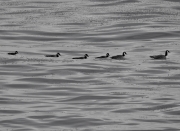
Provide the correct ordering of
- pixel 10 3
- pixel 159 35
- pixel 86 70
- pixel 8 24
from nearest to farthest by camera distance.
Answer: pixel 86 70, pixel 159 35, pixel 8 24, pixel 10 3

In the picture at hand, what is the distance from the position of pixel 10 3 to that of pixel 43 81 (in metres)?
23.9

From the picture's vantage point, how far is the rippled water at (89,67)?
24219 millimetres

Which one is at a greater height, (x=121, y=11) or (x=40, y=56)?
A: (x=121, y=11)

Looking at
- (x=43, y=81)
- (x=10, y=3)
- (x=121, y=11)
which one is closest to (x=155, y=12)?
(x=121, y=11)

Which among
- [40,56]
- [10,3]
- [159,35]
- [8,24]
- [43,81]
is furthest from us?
[10,3]

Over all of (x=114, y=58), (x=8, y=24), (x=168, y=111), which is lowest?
(x=168, y=111)

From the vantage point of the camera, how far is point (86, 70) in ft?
108

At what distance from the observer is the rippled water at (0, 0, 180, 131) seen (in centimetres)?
2422

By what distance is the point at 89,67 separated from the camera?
33594 millimetres

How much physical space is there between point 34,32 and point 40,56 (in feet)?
23.6

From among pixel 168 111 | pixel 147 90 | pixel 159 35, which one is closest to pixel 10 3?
pixel 159 35

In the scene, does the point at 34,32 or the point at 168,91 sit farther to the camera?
the point at 34,32

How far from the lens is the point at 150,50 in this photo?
37.8 metres

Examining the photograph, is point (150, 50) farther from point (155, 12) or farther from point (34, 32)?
point (155, 12)
